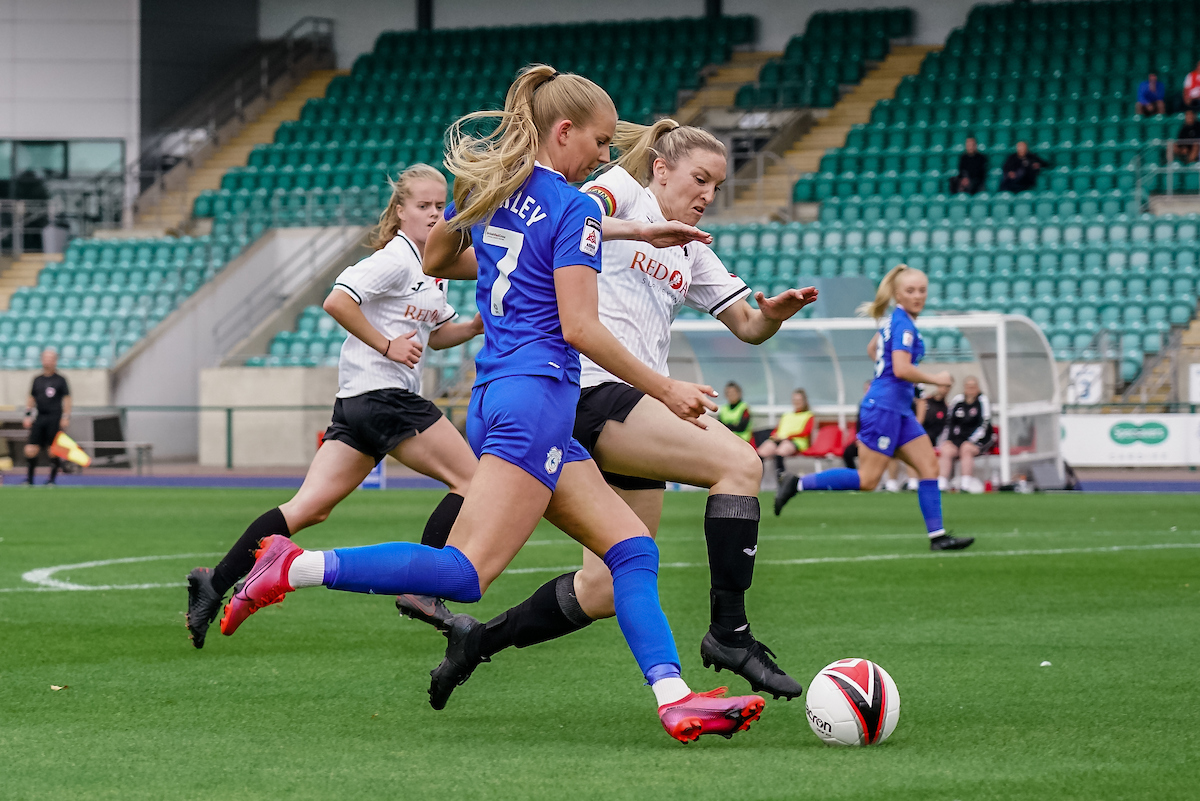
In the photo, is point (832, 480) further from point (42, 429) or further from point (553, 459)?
point (42, 429)

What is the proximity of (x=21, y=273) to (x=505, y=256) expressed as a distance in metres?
31.1

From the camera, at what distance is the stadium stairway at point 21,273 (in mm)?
32219

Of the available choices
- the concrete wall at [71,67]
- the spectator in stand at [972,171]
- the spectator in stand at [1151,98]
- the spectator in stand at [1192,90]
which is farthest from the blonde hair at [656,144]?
the concrete wall at [71,67]

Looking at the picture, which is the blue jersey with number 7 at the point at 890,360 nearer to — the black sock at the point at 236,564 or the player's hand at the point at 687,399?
the black sock at the point at 236,564

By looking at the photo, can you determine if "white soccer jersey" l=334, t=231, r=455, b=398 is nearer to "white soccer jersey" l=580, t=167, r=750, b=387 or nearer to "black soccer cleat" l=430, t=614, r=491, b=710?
"white soccer jersey" l=580, t=167, r=750, b=387

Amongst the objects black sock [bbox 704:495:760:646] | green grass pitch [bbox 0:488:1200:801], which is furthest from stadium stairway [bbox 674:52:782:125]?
black sock [bbox 704:495:760:646]

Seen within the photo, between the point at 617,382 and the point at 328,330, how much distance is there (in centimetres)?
2430

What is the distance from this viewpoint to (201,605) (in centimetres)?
634

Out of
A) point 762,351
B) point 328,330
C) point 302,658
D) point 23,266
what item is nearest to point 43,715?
point 302,658

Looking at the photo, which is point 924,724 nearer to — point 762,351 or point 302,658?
point 302,658

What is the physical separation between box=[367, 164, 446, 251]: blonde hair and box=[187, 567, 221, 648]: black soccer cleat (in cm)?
181

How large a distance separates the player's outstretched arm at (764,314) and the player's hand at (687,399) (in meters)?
0.67

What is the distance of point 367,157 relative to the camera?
33.0 meters

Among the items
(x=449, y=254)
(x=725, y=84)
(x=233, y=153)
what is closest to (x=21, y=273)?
(x=233, y=153)
